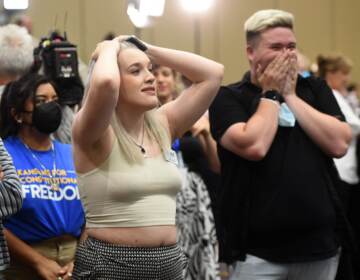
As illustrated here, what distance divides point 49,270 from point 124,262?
574 millimetres

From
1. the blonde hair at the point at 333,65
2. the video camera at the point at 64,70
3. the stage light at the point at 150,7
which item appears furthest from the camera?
the blonde hair at the point at 333,65

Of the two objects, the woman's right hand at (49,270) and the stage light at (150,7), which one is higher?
the stage light at (150,7)

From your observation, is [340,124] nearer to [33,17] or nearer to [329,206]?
[329,206]

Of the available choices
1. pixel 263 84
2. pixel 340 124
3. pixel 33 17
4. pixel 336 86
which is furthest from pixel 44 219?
pixel 33 17

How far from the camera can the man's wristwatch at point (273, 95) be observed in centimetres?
262

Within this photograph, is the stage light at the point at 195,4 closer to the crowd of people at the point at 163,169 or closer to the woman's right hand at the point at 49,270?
the crowd of people at the point at 163,169

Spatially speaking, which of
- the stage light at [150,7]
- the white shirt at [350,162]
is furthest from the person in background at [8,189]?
the white shirt at [350,162]

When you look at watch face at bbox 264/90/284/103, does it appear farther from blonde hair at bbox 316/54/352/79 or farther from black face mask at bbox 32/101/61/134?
blonde hair at bbox 316/54/352/79

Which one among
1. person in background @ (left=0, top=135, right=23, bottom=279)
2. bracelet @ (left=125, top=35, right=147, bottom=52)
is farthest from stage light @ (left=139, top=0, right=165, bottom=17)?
person in background @ (left=0, top=135, right=23, bottom=279)

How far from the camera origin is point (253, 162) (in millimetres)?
2617

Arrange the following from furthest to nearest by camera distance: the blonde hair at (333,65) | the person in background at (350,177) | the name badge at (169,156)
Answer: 1. the blonde hair at (333,65)
2. the person in background at (350,177)
3. the name badge at (169,156)

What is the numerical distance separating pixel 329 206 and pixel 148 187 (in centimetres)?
76

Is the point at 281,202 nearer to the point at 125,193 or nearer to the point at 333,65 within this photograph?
the point at 125,193

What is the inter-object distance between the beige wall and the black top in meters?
4.21
